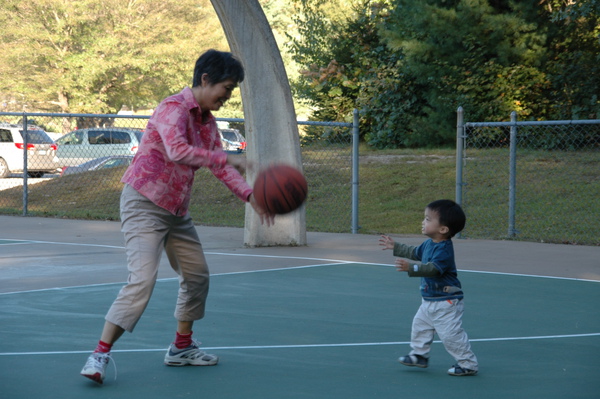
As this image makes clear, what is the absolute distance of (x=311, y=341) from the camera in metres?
6.23

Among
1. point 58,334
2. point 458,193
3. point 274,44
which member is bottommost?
point 58,334

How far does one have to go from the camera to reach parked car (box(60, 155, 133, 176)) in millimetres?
21312

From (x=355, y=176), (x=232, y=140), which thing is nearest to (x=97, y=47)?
(x=232, y=140)

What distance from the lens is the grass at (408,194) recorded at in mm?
14500

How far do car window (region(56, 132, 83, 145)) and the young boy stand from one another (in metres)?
21.8

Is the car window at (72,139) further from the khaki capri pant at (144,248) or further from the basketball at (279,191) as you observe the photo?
the basketball at (279,191)

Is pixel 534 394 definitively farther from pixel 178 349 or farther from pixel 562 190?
pixel 562 190

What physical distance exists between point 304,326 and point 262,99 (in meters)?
5.27

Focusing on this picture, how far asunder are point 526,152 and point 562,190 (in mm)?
2820

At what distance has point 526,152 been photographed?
18.6 m

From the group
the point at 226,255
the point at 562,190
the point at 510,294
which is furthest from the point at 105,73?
the point at 510,294

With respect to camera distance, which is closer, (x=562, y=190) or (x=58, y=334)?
Answer: (x=58, y=334)

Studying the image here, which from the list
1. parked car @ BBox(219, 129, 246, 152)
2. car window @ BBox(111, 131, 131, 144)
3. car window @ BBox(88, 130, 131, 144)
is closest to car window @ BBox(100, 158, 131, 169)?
car window @ BBox(88, 130, 131, 144)

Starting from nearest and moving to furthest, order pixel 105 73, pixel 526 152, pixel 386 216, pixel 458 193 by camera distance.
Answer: pixel 458 193 < pixel 386 216 < pixel 526 152 < pixel 105 73
